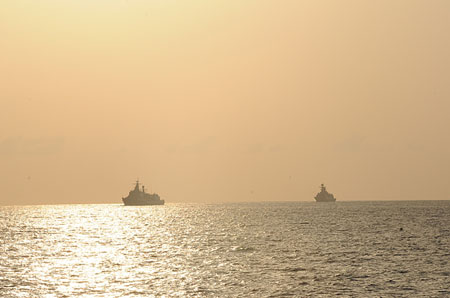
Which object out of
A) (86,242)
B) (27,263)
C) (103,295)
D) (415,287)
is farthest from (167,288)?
(86,242)

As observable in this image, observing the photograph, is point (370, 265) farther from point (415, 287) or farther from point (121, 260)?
point (121, 260)

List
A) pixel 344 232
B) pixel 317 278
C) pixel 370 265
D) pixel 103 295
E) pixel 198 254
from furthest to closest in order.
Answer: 1. pixel 344 232
2. pixel 198 254
3. pixel 370 265
4. pixel 317 278
5. pixel 103 295

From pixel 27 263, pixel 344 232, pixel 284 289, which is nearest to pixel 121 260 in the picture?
pixel 27 263

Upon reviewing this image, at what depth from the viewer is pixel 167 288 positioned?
49.6m

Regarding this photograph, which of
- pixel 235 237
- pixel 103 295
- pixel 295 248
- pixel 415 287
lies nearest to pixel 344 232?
pixel 235 237

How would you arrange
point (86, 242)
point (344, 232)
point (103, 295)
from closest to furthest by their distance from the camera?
1. point (103, 295)
2. point (86, 242)
3. point (344, 232)

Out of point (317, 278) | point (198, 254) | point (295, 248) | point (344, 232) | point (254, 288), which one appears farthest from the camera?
point (344, 232)

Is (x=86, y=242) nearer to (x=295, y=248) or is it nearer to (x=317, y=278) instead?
(x=295, y=248)

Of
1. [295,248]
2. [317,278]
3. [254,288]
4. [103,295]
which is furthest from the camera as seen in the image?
[295,248]

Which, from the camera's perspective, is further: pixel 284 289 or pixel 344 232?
pixel 344 232

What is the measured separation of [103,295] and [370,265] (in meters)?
29.6

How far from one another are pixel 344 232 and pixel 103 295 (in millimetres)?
72068

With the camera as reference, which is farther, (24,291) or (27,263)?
(27,263)

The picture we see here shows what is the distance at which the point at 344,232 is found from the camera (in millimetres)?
111188
